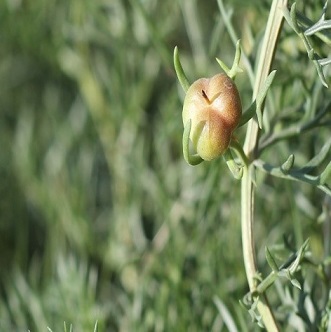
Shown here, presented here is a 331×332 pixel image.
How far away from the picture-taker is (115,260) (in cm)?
80

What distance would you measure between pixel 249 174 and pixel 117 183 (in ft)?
1.55

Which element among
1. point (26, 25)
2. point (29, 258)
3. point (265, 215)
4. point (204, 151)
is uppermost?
point (204, 151)

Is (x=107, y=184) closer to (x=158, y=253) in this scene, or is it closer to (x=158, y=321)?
(x=158, y=253)

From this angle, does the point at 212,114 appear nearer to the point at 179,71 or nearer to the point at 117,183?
the point at 179,71

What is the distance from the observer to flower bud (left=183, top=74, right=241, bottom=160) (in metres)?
0.35

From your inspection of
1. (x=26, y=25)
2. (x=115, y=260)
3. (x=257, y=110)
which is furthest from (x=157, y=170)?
(x=257, y=110)

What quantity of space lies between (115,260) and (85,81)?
0.75ft

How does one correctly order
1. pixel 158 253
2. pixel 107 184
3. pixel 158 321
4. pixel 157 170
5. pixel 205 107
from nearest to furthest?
pixel 205 107 → pixel 158 321 → pixel 158 253 → pixel 157 170 → pixel 107 184

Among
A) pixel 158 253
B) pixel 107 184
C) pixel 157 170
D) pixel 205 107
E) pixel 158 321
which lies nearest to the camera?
pixel 205 107

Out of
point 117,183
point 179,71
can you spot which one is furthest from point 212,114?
point 117,183

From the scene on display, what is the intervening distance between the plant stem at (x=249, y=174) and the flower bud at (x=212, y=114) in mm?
38

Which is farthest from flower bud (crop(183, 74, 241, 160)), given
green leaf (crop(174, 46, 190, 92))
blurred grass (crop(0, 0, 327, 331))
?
blurred grass (crop(0, 0, 327, 331))

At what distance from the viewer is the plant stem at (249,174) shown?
39 cm

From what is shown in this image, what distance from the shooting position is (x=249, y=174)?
40 centimetres
